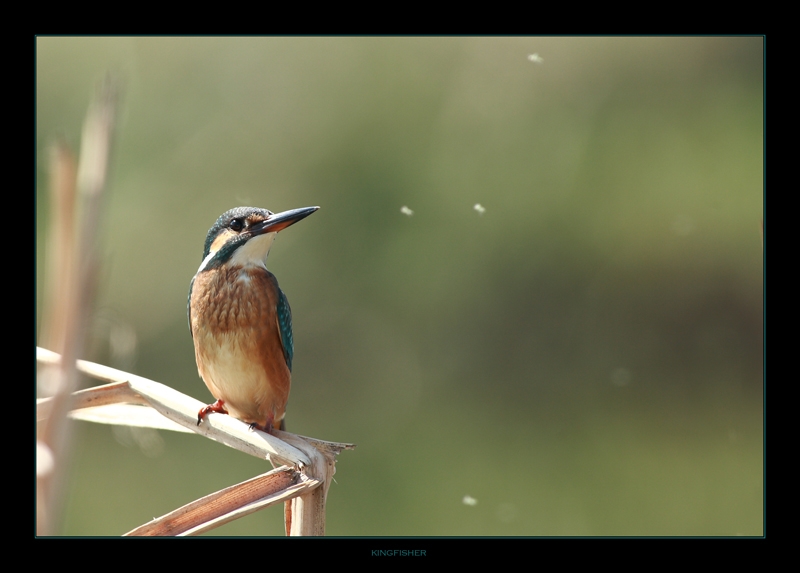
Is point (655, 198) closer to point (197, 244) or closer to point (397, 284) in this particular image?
point (397, 284)

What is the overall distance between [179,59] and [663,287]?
5958 mm

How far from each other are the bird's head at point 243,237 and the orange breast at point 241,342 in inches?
2.0

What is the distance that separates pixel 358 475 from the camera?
8008 millimetres

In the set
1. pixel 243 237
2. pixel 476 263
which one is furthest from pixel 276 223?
pixel 476 263

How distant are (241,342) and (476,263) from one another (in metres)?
6.21

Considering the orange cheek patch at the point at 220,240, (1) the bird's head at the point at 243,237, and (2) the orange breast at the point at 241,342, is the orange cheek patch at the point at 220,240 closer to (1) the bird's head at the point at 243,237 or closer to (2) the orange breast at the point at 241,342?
(1) the bird's head at the point at 243,237

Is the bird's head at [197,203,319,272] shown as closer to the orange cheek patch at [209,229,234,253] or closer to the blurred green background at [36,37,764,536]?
the orange cheek patch at [209,229,234,253]

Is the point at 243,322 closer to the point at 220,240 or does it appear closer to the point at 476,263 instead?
the point at 220,240

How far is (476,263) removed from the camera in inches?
358

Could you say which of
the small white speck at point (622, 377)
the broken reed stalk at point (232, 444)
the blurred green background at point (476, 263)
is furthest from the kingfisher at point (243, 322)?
the small white speck at point (622, 377)

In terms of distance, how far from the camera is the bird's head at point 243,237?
3117 mm

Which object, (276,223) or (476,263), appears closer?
(276,223)

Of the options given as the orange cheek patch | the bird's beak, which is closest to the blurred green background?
the orange cheek patch
